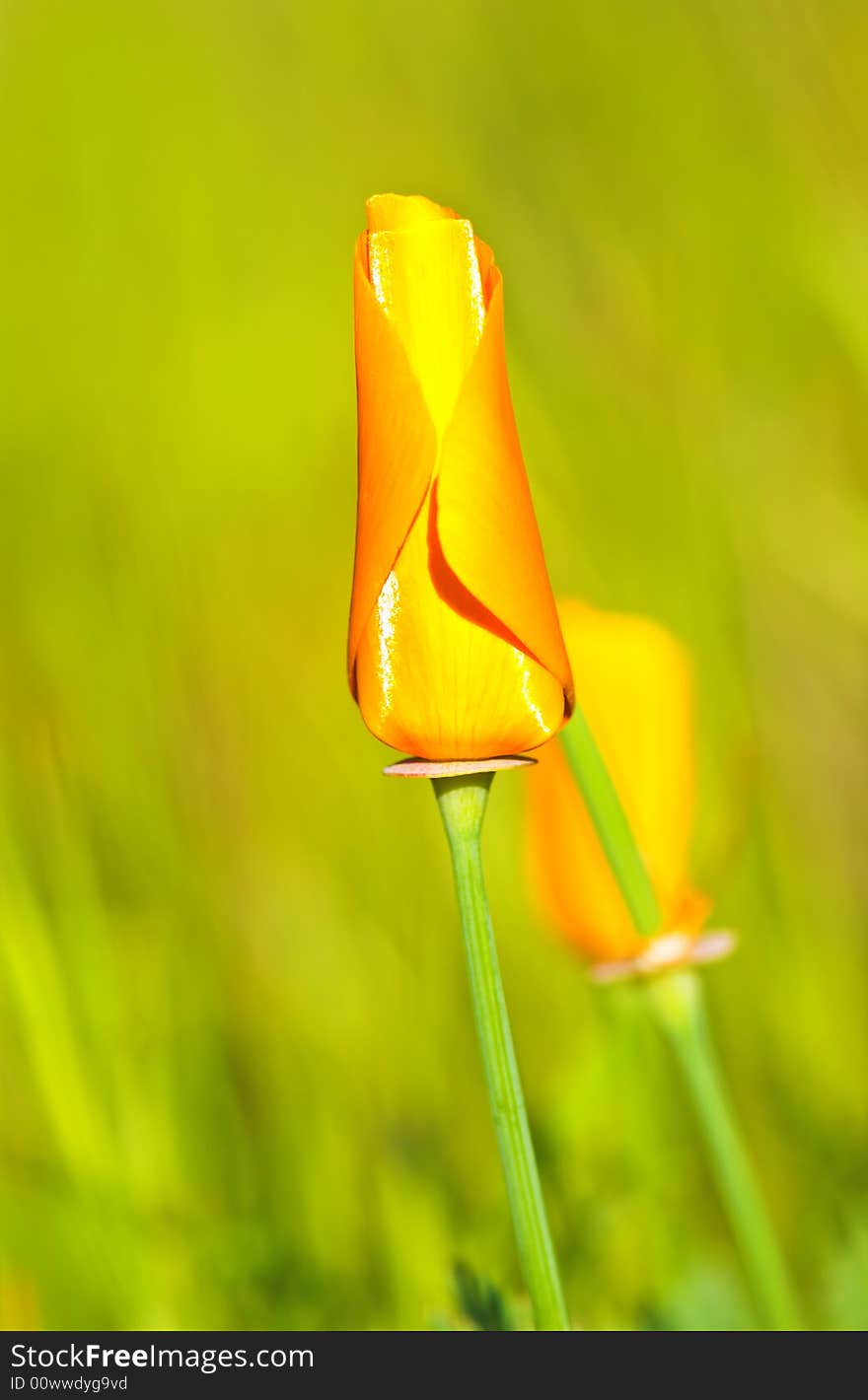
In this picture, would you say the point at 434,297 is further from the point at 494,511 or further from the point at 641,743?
the point at 641,743

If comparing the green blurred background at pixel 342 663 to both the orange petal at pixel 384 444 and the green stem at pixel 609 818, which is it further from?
the orange petal at pixel 384 444

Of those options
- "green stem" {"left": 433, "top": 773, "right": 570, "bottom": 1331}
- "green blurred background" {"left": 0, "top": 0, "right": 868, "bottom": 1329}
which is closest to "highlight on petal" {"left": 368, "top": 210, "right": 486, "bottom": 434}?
"green stem" {"left": 433, "top": 773, "right": 570, "bottom": 1331}

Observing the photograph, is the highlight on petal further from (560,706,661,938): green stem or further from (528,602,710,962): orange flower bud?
(528,602,710,962): orange flower bud

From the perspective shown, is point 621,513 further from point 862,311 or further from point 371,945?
point 371,945

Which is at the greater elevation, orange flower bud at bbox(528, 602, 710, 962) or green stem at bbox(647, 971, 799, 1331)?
orange flower bud at bbox(528, 602, 710, 962)

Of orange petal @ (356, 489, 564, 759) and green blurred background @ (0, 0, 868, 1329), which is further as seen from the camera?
green blurred background @ (0, 0, 868, 1329)

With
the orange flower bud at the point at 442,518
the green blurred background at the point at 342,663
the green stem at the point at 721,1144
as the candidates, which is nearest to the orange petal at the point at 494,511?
the orange flower bud at the point at 442,518
